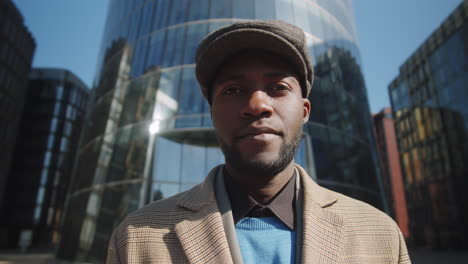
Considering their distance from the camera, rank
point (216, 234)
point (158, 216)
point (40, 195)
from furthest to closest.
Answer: point (40, 195), point (158, 216), point (216, 234)

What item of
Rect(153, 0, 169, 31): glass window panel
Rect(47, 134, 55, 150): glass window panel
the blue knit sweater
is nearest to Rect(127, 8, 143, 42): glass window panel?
Rect(153, 0, 169, 31): glass window panel

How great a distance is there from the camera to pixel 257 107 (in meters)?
1.28

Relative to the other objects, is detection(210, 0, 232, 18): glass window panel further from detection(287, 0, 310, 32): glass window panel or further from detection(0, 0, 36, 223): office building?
detection(0, 0, 36, 223): office building

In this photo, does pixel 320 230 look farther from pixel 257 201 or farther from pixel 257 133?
pixel 257 133

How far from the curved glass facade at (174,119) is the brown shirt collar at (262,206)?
9.27 meters

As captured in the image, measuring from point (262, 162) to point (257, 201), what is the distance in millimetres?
215

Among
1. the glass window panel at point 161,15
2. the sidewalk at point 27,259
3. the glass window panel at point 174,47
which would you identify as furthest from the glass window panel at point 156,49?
the sidewalk at point 27,259

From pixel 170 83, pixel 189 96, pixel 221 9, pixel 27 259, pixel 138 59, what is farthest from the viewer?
pixel 27 259

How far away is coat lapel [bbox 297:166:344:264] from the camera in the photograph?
1.18 metres

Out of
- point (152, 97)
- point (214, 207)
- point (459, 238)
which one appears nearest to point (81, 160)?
point (152, 97)

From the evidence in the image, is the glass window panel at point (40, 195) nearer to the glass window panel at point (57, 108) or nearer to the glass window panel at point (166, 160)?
the glass window panel at point (57, 108)

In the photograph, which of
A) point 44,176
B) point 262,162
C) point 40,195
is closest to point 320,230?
point 262,162

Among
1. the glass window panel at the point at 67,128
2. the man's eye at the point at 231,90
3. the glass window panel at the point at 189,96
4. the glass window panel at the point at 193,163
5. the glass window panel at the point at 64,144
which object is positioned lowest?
the man's eye at the point at 231,90

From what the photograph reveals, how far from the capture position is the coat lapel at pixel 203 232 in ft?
3.79
